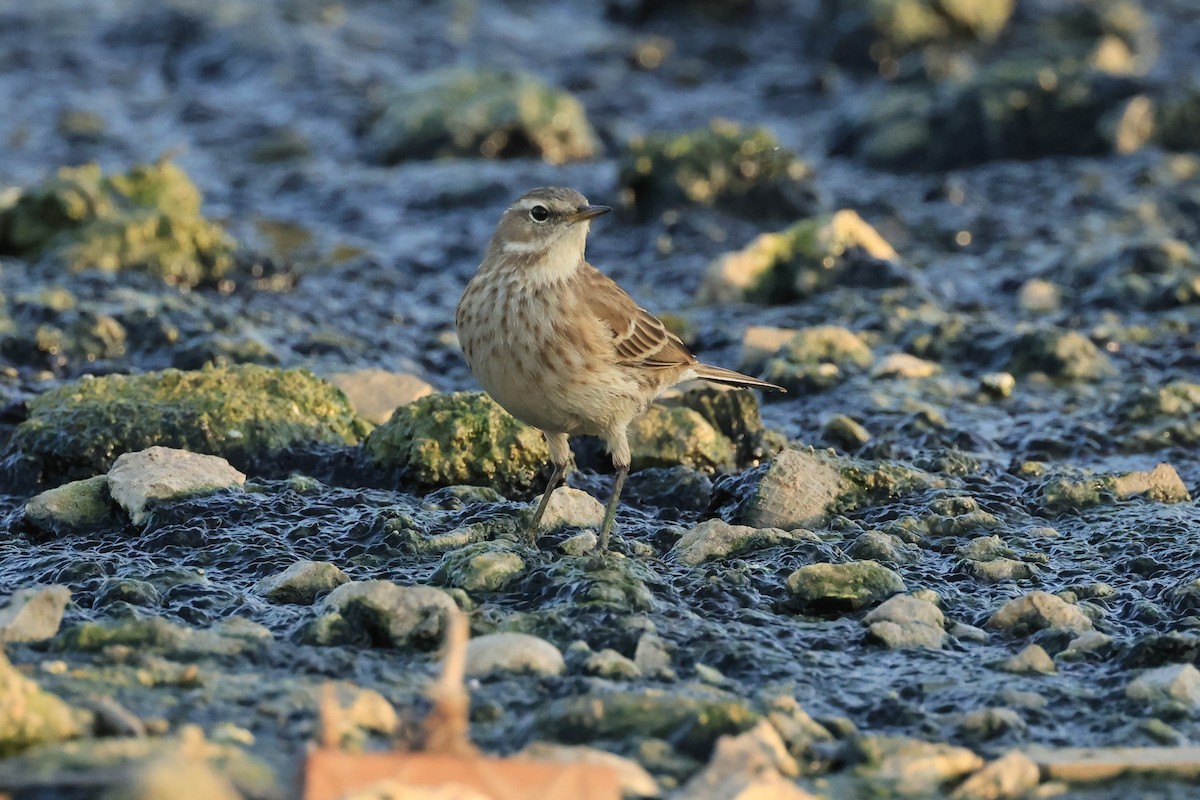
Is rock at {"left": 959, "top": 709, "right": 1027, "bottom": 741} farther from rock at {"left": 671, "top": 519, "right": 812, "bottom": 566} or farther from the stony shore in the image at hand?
rock at {"left": 671, "top": 519, "right": 812, "bottom": 566}

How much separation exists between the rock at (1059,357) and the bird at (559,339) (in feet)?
11.8

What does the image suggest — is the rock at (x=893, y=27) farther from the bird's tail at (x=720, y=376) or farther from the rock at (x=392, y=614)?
the rock at (x=392, y=614)

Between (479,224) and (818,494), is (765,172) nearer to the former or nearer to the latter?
(479,224)

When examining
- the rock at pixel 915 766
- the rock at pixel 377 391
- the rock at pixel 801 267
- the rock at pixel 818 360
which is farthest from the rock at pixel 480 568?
the rock at pixel 801 267

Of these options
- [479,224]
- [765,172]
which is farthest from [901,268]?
[479,224]

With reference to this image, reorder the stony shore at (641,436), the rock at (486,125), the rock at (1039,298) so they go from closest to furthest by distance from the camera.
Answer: the stony shore at (641,436) → the rock at (1039,298) → the rock at (486,125)

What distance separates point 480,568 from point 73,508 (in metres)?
2.04

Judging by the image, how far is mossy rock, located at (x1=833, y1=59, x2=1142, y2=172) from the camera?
1642 cm

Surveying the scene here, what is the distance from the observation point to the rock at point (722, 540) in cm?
707

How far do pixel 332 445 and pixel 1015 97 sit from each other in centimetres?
1041

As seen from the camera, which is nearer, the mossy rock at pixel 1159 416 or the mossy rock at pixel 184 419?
the mossy rock at pixel 184 419

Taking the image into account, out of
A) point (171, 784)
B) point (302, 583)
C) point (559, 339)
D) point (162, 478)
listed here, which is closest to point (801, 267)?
point (559, 339)

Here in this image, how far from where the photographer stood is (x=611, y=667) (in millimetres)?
5602

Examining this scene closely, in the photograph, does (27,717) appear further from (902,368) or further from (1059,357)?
(1059,357)
